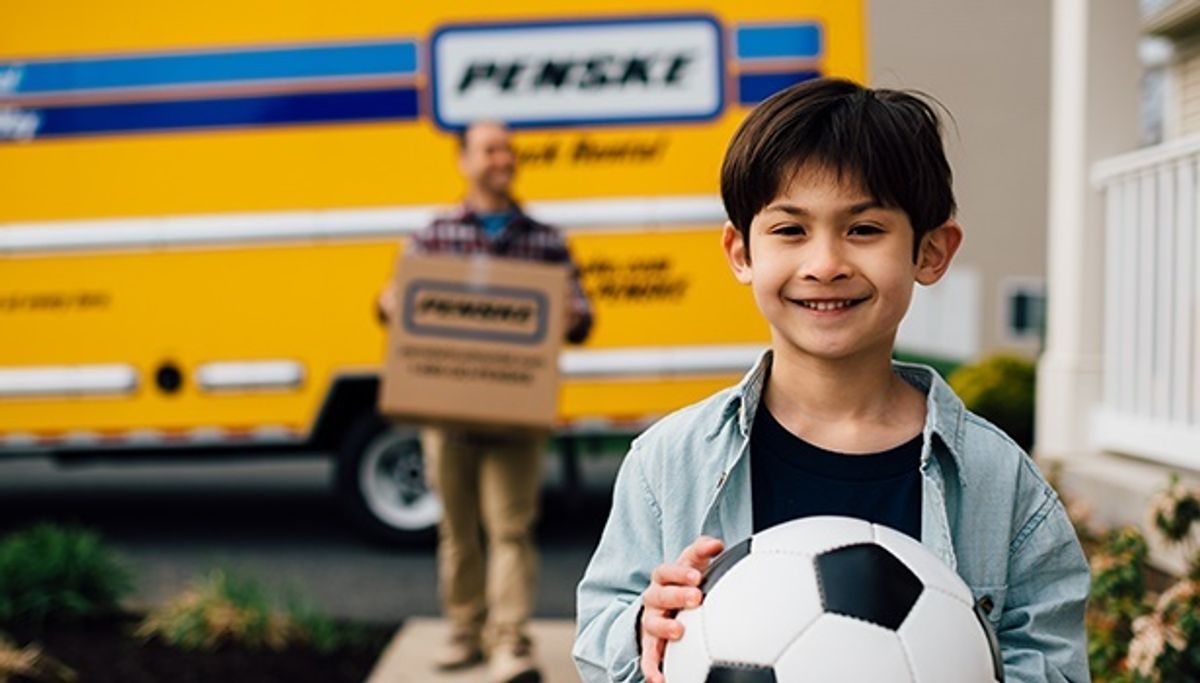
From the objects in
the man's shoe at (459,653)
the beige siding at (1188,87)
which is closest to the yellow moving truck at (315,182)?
the beige siding at (1188,87)

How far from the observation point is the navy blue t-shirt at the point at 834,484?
189cm

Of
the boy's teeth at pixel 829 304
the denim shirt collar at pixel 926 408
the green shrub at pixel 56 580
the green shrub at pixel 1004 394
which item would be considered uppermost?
the boy's teeth at pixel 829 304

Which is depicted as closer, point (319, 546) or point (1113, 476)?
point (1113, 476)

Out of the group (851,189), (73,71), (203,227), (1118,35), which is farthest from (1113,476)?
(73,71)

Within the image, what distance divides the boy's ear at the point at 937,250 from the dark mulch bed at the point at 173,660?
12.4 ft

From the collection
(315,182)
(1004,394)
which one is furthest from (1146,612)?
(315,182)

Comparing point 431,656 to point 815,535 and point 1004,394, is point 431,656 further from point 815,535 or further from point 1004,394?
point 1004,394

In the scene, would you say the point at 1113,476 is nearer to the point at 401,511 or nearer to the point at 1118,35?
the point at 1118,35

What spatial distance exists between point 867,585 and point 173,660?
13.8 feet

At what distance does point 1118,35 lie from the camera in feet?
20.4

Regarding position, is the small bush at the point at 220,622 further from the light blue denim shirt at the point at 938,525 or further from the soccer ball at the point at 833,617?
the soccer ball at the point at 833,617

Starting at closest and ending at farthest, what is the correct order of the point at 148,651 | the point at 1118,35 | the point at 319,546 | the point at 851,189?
the point at 851,189 < the point at 148,651 < the point at 1118,35 < the point at 319,546

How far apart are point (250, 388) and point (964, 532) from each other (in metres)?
6.33

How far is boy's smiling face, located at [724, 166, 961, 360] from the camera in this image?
1814mm
